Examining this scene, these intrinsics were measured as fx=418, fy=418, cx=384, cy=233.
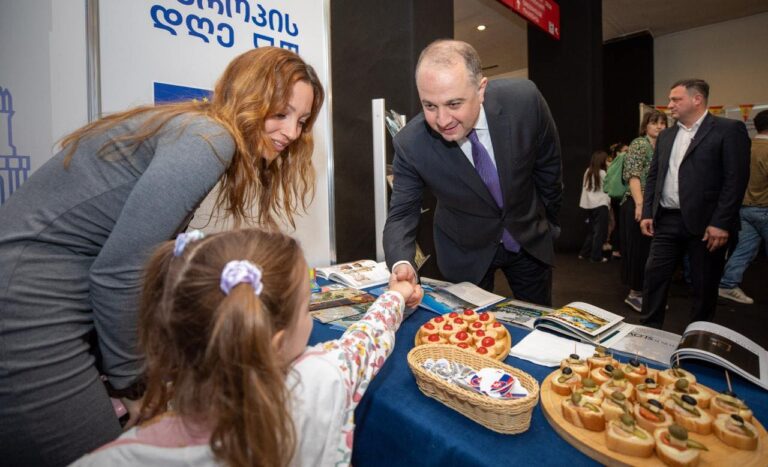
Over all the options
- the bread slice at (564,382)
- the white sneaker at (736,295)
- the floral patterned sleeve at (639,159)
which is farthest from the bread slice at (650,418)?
the white sneaker at (736,295)

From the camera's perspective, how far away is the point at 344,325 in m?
1.37

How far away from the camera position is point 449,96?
4.66 feet

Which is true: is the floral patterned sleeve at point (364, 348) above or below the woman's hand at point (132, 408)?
above

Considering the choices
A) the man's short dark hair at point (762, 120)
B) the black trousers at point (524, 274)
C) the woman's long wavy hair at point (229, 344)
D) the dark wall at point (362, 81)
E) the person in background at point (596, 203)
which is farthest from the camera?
the person in background at point (596, 203)

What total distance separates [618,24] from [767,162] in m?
4.59

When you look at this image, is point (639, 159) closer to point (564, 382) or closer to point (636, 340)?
point (636, 340)

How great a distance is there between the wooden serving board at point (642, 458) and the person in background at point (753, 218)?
420 cm

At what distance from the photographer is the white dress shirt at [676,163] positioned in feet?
8.80

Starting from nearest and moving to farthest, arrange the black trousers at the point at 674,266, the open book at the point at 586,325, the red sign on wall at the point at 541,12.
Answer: the open book at the point at 586,325
the black trousers at the point at 674,266
the red sign on wall at the point at 541,12

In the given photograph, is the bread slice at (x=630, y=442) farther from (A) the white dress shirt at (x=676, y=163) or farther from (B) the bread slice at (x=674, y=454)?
(A) the white dress shirt at (x=676, y=163)

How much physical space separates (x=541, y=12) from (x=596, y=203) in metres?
2.61

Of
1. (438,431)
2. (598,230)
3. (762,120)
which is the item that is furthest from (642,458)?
(598,230)

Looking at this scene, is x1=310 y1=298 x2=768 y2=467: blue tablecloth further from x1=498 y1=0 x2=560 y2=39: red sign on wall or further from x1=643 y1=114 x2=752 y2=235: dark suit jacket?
x1=498 y1=0 x2=560 y2=39: red sign on wall

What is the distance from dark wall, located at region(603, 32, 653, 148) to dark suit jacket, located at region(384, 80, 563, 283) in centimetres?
756
